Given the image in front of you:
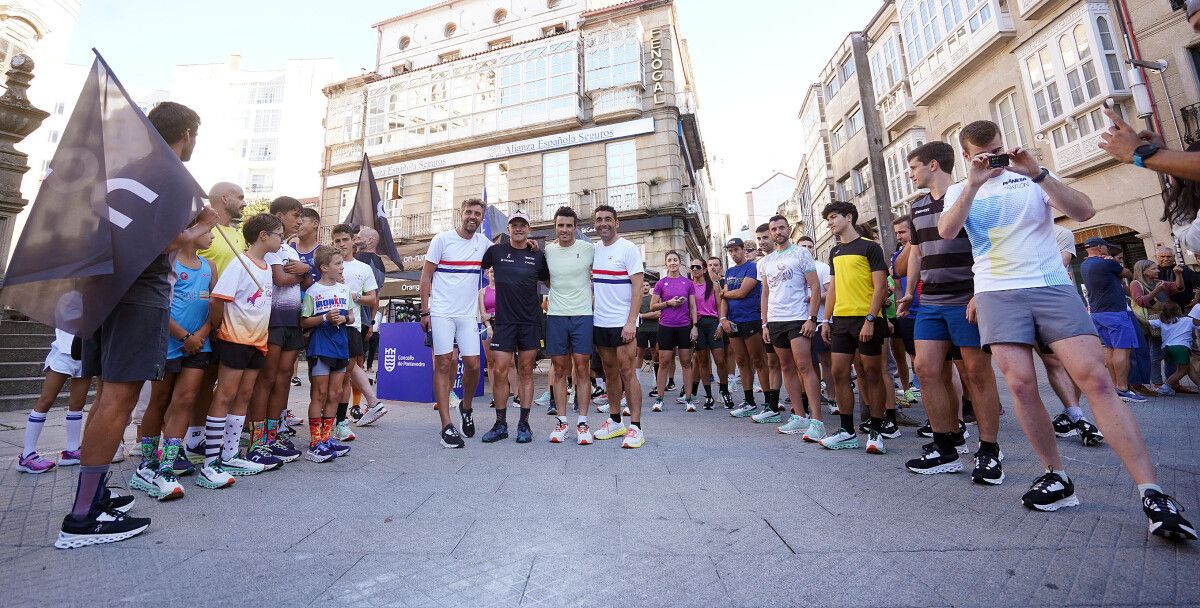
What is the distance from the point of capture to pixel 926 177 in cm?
318

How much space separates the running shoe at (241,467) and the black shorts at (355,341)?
1414 mm

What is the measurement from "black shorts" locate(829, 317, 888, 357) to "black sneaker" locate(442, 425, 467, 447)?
3207mm

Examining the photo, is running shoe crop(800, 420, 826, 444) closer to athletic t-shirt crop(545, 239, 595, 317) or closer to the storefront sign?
athletic t-shirt crop(545, 239, 595, 317)

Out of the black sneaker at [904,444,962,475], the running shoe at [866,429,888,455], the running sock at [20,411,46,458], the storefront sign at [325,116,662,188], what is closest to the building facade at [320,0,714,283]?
the storefront sign at [325,116,662,188]

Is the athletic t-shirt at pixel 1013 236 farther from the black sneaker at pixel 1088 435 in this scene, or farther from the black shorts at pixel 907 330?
the black shorts at pixel 907 330

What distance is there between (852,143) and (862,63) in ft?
11.5

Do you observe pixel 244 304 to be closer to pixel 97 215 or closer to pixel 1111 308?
pixel 97 215

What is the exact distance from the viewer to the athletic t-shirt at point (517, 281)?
177 inches

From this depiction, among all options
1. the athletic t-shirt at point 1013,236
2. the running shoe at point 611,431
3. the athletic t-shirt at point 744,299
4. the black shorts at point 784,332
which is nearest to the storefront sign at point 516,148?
Answer: the athletic t-shirt at point 744,299

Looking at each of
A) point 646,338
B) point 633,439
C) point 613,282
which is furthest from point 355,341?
point 646,338

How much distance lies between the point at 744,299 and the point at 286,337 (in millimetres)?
4805

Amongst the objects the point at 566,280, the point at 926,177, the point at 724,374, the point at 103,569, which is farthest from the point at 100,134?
the point at 724,374

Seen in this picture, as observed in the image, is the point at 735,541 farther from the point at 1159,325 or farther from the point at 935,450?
the point at 1159,325

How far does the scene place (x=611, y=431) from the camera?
14.2ft
